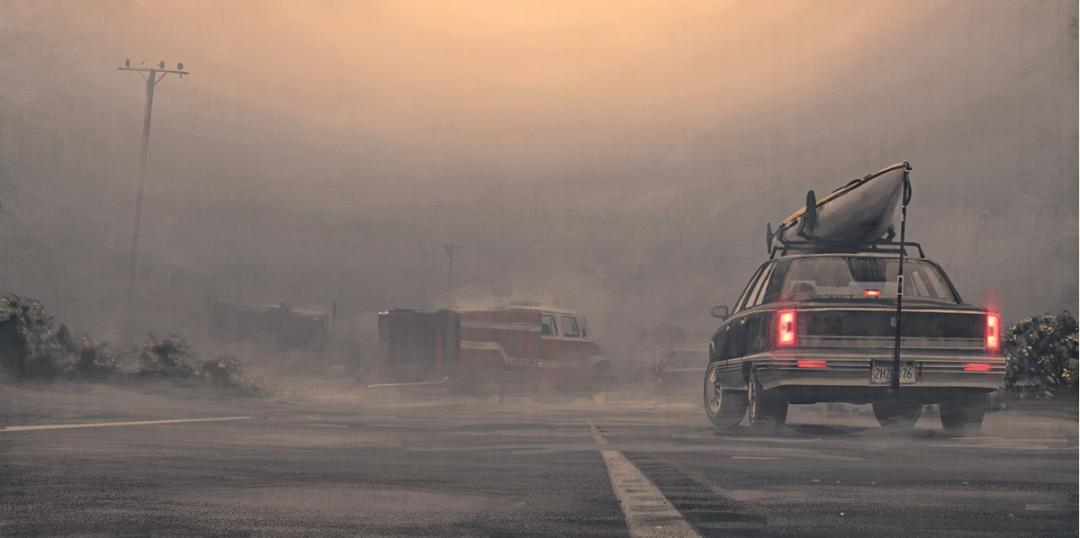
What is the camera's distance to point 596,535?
18.1ft

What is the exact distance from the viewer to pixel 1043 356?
20.9 m

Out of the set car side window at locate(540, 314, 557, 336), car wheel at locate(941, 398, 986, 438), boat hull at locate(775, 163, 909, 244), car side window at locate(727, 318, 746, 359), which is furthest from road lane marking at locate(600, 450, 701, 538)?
car side window at locate(540, 314, 557, 336)

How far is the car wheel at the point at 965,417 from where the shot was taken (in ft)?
41.4

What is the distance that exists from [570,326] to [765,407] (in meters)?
17.6

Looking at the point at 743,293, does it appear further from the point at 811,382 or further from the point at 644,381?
the point at 644,381

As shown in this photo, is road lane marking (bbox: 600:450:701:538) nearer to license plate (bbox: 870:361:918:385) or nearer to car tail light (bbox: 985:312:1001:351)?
license plate (bbox: 870:361:918:385)

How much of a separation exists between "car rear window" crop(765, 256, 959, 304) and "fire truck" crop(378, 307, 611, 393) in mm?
15618

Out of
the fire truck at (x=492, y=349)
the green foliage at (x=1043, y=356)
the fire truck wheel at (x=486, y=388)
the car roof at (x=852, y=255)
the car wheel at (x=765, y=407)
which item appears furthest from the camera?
the fire truck at (x=492, y=349)

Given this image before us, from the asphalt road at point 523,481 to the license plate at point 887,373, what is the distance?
546mm

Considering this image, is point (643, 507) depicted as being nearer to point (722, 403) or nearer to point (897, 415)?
point (722, 403)

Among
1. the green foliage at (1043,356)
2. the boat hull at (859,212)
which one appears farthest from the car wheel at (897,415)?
the green foliage at (1043,356)

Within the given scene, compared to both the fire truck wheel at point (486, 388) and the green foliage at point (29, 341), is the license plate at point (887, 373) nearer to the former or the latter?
the green foliage at point (29, 341)

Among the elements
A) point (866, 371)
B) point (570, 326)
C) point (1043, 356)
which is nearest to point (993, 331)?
point (866, 371)

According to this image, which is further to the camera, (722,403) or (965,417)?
(722,403)
